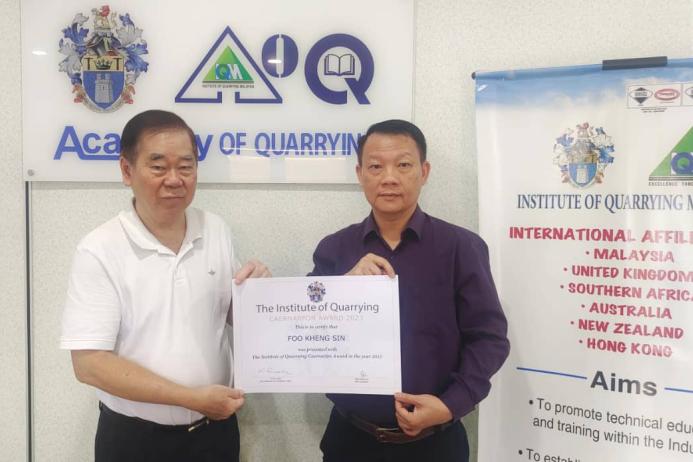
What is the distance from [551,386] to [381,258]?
871 mm

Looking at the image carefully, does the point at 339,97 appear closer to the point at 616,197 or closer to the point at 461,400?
the point at 616,197

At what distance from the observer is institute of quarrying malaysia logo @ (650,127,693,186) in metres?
1.53

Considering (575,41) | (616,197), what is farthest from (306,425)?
(575,41)

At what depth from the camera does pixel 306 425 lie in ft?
6.49

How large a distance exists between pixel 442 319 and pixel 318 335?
377 millimetres

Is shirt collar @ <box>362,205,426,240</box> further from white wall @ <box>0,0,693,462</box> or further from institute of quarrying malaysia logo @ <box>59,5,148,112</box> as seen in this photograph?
institute of quarrying malaysia logo @ <box>59,5,148,112</box>

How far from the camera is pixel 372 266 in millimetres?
1353

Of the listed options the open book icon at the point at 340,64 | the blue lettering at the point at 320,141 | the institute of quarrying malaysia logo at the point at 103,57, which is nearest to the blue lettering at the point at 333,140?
the blue lettering at the point at 320,141

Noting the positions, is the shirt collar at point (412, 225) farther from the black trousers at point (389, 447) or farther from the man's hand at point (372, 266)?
the black trousers at point (389, 447)

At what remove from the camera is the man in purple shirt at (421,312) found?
137 centimetres

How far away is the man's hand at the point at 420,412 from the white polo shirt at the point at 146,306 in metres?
0.61

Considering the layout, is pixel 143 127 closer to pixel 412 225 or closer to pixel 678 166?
pixel 412 225

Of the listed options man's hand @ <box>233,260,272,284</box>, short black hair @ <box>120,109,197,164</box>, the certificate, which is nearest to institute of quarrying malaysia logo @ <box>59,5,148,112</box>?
short black hair @ <box>120,109,197,164</box>

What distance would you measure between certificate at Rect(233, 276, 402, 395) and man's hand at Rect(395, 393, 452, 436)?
0.14ft
